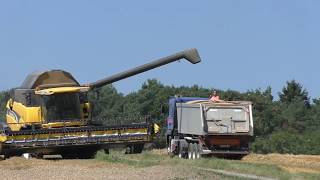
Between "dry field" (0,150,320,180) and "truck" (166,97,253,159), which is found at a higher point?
"truck" (166,97,253,159)

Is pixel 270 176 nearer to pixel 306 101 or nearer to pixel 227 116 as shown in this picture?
pixel 227 116

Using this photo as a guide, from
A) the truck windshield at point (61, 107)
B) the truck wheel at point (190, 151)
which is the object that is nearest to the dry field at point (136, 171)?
the truck wheel at point (190, 151)

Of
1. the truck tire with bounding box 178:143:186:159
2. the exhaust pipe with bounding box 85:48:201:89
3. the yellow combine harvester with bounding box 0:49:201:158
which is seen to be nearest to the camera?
the yellow combine harvester with bounding box 0:49:201:158

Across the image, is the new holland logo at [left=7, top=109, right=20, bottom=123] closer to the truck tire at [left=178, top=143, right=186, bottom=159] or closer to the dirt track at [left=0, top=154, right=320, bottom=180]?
the dirt track at [left=0, top=154, right=320, bottom=180]

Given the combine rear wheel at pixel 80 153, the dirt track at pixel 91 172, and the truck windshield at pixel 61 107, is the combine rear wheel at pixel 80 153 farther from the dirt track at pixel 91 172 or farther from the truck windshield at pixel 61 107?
the dirt track at pixel 91 172

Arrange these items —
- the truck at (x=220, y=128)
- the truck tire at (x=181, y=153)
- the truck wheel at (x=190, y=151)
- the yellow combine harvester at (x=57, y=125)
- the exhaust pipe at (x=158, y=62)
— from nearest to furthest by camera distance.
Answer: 1. the yellow combine harvester at (x=57, y=125)
2. the truck at (x=220, y=128)
3. the truck wheel at (x=190, y=151)
4. the truck tire at (x=181, y=153)
5. the exhaust pipe at (x=158, y=62)

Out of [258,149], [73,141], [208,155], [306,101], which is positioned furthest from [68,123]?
[306,101]

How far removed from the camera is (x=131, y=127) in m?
33.6

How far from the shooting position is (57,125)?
33.9 metres

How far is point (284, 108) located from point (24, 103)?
99416 mm

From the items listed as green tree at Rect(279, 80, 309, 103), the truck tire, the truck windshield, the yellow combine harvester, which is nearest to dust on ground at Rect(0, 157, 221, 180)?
the yellow combine harvester

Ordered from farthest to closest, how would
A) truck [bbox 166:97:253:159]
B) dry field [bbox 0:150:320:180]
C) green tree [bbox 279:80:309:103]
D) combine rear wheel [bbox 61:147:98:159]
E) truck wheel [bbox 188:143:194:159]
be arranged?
1. green tree [bbox 279:80:309:103]
2. truck wheel [bbox 188:143:194:159]
3. combine rear wheel [bbox 61:147:98:159]
4. truck [bbox 166:97:253:159]
5. dry field [bbox 0:150:320:180]

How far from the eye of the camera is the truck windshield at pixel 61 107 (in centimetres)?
3406

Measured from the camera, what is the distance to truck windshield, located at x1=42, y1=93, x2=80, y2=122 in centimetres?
3406
